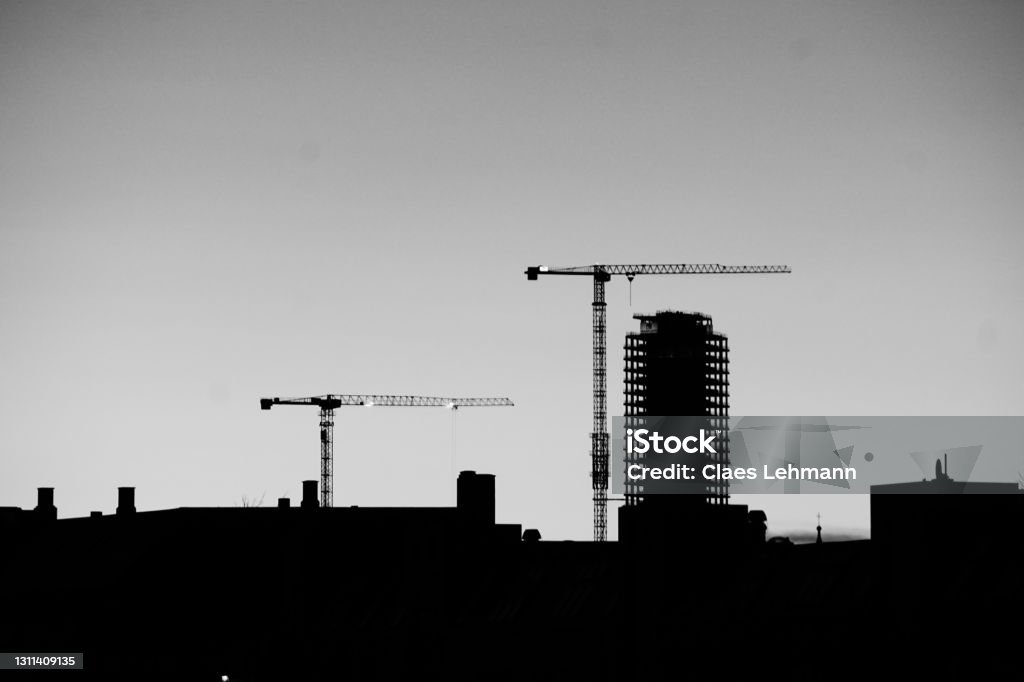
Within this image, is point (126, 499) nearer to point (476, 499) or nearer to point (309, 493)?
point (309, 493)

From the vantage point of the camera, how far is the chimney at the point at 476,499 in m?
57.7

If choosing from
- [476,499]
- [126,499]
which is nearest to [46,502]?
[126,499]

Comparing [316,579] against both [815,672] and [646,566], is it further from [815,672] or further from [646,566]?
[815,672]

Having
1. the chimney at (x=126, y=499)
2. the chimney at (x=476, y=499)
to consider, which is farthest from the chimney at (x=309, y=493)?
the chimney at (x=476, y=499)

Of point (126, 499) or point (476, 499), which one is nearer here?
point (476, 499)

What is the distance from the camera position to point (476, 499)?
59219 mm

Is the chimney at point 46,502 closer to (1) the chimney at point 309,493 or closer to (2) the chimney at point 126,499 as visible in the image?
(2) the chimney at point 126,499

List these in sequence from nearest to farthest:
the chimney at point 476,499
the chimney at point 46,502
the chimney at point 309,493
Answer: the chimney at point 476,499 < the chimney at point 46,502 < the chimney at point 309,493

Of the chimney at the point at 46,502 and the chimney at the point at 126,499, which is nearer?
the chimney at the point at 46,502

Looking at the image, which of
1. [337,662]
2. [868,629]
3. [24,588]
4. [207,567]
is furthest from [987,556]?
[24,588]

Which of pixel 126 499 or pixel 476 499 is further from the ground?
pixel 476 499

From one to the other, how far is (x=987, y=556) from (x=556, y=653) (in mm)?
14082

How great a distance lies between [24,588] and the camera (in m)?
67.2

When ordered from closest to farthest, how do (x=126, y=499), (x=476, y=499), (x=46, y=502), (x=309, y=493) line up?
(x=476, y=499), (x=46, y=502), (x=126, y=499), (x=309, y=493)
